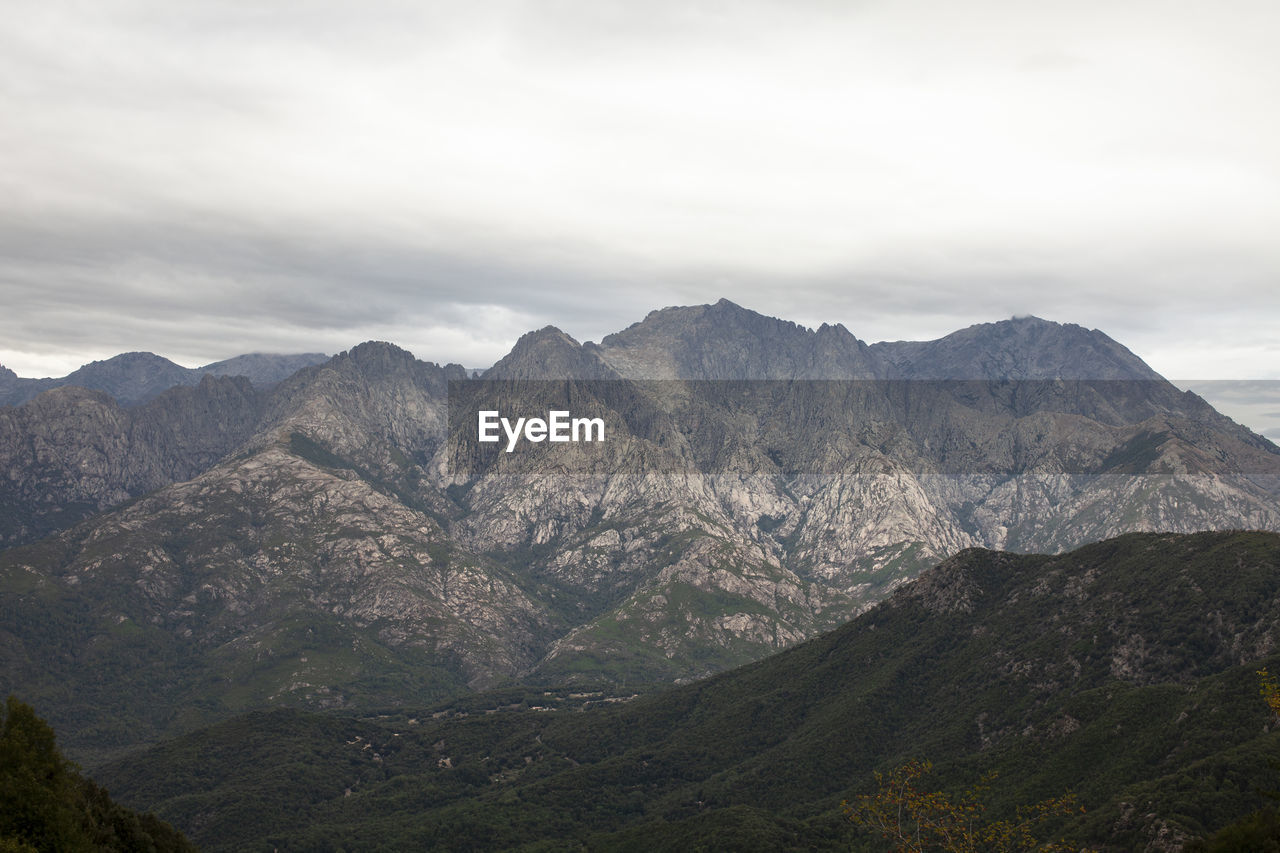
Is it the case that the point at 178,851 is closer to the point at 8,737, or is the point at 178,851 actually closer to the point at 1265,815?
the point at 8,737

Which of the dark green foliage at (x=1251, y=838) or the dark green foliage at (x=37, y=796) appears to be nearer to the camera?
the dark green foliage at (x=1251, y=838)

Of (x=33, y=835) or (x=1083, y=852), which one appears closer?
(x=33, y=835)

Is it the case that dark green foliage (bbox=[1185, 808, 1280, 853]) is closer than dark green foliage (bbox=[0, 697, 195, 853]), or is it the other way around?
dark green foliage (bbox=[1185, 808, 1280, 853])

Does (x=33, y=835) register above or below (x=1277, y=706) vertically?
below

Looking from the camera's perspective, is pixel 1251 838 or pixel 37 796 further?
pixel 37 796

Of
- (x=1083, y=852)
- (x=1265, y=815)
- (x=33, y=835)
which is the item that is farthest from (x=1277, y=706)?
(x=33, y=835)

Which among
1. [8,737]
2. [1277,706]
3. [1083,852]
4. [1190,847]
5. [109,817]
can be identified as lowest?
[1083,852]

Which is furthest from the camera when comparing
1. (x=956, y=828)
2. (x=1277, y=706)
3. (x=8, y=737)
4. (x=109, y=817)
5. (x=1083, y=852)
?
(x=1083, y=852)

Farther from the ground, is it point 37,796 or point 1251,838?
point 37,796
